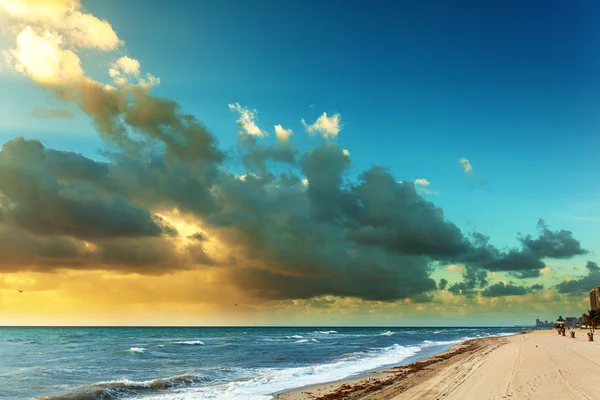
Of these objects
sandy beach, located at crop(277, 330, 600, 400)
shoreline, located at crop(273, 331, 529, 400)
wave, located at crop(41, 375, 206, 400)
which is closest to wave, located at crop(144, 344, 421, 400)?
shoreline, located at crop(273, 331, 529, 400)

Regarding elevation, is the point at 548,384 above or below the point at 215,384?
above

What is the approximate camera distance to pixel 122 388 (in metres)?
27.1

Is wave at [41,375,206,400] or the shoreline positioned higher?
the shoreline

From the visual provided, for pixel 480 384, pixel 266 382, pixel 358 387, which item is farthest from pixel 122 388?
pixel 480 384

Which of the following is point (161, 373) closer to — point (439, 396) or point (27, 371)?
point (27, 371)

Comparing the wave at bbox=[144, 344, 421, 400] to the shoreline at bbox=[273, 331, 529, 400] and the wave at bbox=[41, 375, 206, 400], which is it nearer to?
the shoreline at bbox=[273, 331, 529, 400]

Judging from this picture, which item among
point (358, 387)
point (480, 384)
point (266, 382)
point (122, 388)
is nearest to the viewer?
point (480, 384)

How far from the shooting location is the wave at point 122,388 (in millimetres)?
24663

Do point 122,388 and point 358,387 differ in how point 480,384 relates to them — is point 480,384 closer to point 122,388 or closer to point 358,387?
point 358,387

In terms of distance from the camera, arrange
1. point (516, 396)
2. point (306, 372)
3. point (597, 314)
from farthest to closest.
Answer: point (597, 314)
point (306, 372)
point (516, 396)

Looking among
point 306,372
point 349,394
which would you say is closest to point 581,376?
point 349,394

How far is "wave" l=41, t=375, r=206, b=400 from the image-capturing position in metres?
24.7

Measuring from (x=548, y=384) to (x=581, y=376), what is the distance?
415 centimetres

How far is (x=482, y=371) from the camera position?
1088 inches
